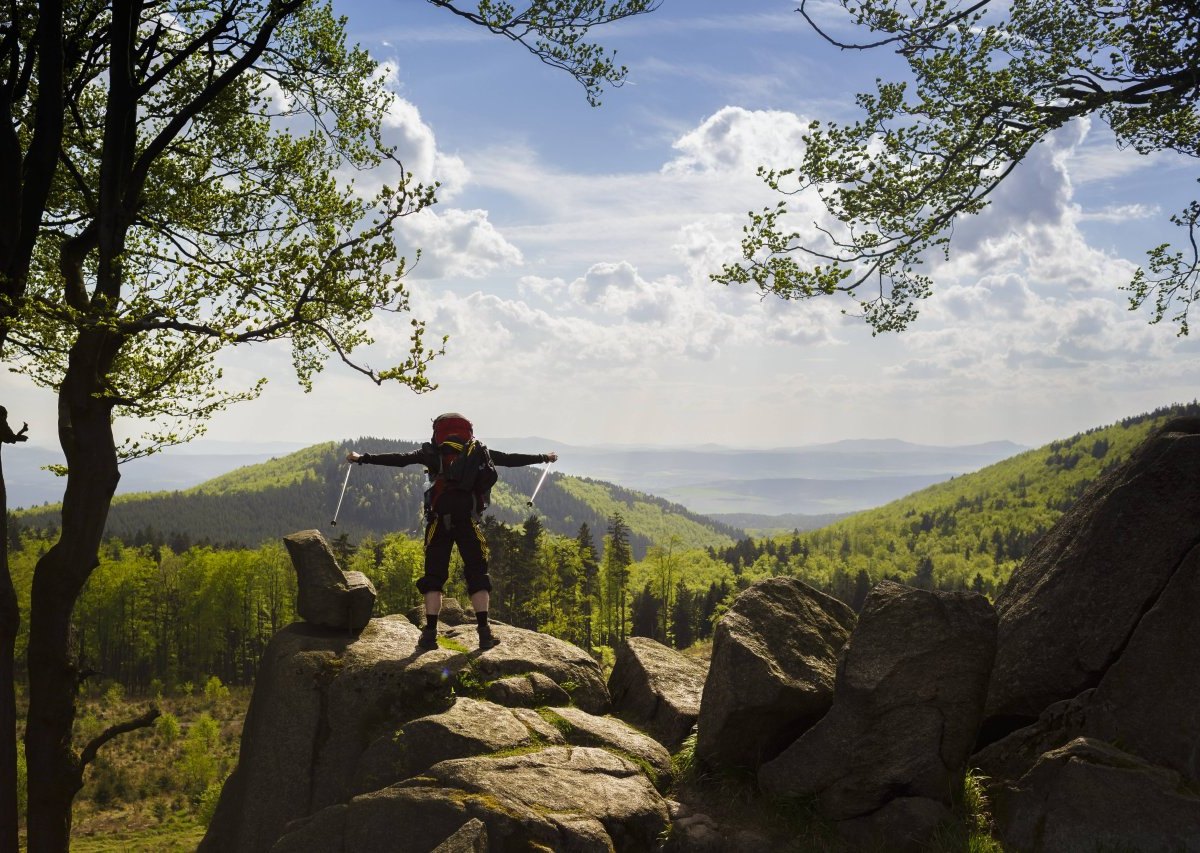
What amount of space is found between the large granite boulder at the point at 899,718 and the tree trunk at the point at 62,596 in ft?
48.3

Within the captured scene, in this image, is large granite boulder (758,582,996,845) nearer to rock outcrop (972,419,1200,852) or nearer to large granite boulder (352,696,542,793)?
rock outcrop (972,419,1200,852)

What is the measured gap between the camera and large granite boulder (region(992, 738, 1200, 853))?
8.91 meters

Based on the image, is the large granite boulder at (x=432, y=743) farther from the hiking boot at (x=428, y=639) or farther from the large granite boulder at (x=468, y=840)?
the hiking boot at (x=428, y=639)

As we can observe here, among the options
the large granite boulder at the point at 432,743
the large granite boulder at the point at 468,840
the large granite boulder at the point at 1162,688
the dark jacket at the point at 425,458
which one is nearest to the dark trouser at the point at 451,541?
the dark jacket at the point at 425,458

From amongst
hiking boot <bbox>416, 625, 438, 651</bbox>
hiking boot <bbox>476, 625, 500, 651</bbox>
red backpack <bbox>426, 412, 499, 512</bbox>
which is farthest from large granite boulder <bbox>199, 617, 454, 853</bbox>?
red backpack <bbox>426, 412, 499, 512</bbox>

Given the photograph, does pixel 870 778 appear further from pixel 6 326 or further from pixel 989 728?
pixel 6 326

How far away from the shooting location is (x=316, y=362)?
60.7 feet

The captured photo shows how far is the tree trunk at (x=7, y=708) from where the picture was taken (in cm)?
1391

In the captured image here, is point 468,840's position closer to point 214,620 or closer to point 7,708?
point 7,708

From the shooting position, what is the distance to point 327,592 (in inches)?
645

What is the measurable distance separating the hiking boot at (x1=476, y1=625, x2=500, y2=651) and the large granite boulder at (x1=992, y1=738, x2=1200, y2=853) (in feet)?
32.2

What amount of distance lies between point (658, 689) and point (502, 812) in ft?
20.9

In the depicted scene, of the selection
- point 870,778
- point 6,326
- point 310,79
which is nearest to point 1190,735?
point 870,778

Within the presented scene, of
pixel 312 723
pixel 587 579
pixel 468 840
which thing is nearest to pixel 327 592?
pixel 312 723
